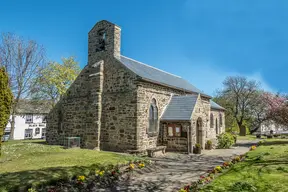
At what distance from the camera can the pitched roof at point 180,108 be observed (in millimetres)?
17598

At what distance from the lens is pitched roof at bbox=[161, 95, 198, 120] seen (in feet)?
57.7

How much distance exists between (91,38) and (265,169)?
17120mm

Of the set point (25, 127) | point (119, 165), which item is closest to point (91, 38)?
point (119, 165)

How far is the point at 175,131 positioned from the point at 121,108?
5.04 meters

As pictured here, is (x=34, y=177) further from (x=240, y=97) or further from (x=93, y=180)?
(x=240, y=97)

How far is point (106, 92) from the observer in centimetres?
1853

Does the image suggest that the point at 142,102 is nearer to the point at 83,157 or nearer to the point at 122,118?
the point at 122,118

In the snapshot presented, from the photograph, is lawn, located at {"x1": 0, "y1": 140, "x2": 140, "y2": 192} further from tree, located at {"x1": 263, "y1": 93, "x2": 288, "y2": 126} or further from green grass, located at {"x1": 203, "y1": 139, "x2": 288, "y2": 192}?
tree, located at {"x1": 263, "y1": 93, "x2": 288, "y2": 126}

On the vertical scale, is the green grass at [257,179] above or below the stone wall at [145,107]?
below

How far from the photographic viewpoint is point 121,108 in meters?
17.4

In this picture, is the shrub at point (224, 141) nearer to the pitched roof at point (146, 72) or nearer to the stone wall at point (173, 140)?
the stone wall at point (173, 140)

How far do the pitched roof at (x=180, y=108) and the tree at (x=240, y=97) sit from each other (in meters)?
34.4

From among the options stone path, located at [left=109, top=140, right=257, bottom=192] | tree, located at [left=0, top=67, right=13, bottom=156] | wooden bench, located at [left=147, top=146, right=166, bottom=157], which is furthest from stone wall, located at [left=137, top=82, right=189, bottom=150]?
tree, located at [left=0, top=67, right=13, bottom=156]

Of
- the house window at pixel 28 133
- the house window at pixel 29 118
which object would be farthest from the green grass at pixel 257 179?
the house window at pixel 28 133
